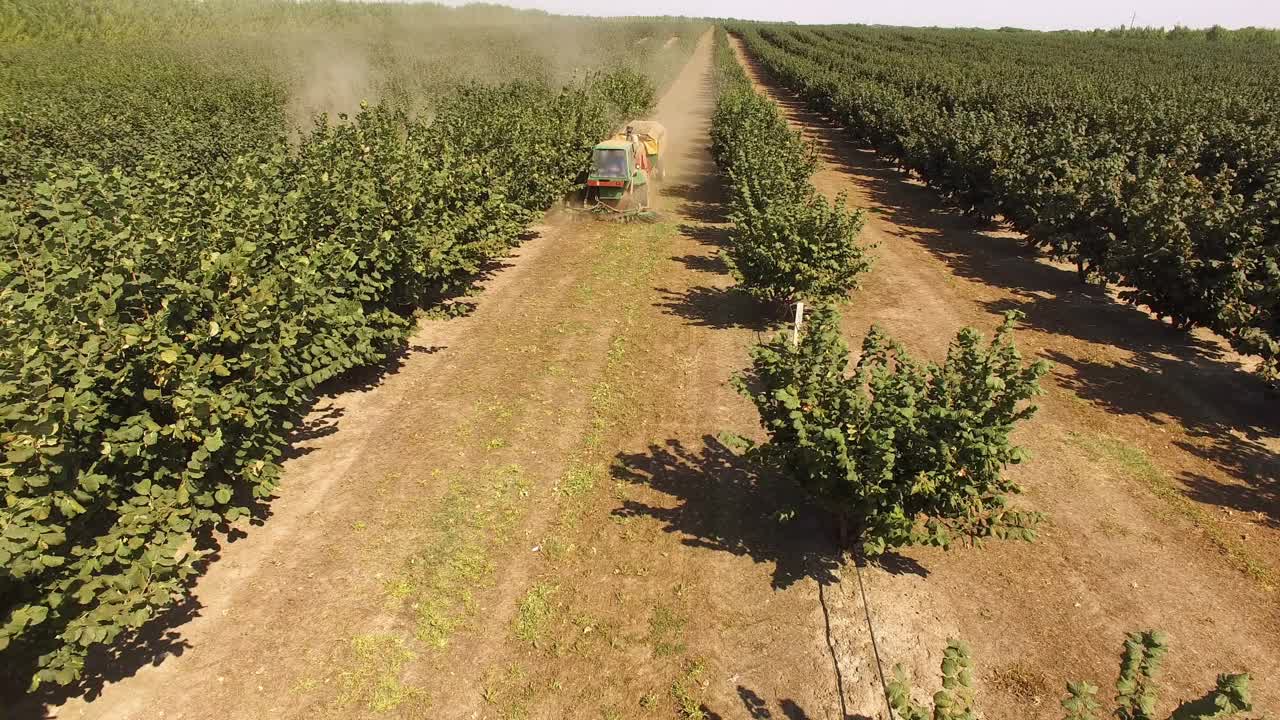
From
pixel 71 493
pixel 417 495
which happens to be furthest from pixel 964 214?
pixel 71 493

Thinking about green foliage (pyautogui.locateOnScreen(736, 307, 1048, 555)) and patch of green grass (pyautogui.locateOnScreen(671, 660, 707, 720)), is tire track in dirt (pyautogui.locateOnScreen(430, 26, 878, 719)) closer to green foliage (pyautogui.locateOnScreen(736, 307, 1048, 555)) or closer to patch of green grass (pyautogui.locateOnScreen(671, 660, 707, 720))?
patch of green grass (pyautogui.locateOnScreen(671, 660, 707, 720))

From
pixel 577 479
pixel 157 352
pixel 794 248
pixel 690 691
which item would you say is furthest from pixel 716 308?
pixel 157 352

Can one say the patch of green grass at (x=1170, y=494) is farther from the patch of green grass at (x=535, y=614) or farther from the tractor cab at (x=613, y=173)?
the tractor cab at (x=613, y=173)

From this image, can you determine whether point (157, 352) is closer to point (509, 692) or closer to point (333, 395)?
point (509, 692)

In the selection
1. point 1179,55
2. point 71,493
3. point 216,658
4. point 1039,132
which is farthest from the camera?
point 1179,55

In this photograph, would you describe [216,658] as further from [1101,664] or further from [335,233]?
[1101,664]

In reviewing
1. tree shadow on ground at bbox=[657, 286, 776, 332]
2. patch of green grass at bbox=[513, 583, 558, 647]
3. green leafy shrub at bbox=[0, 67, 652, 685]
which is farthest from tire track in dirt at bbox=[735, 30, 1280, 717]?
green leafy shrub at bbox=[0, 67, 652, 685]
